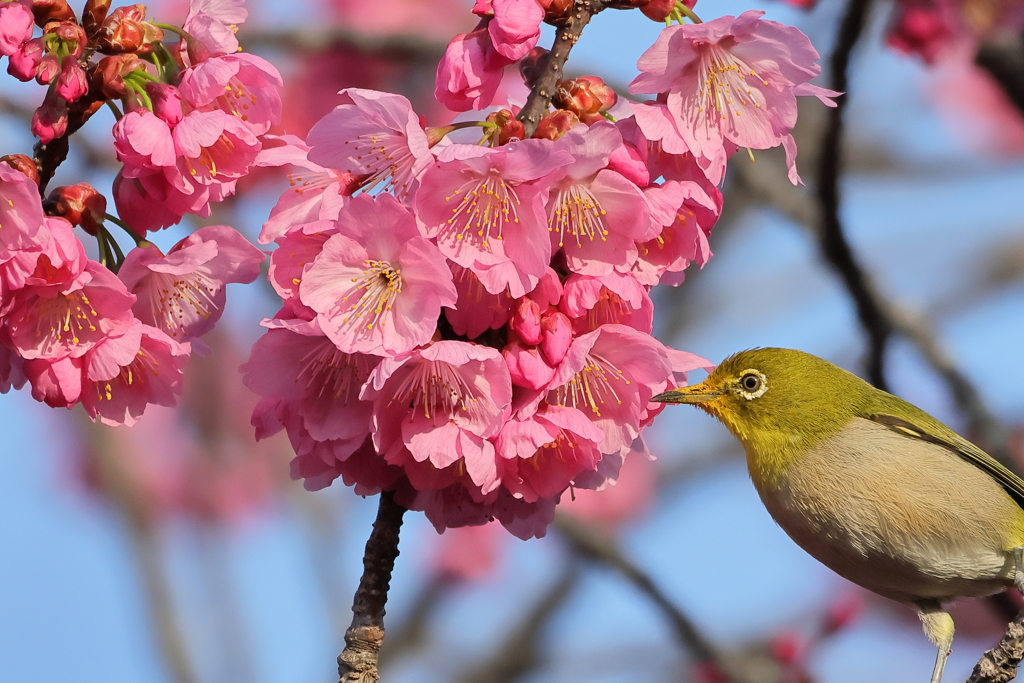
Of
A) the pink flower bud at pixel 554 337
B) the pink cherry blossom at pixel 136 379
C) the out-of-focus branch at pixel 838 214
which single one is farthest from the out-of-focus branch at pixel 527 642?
the pink flower bud at pixel 554 337

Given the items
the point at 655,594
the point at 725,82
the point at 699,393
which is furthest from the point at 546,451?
the point at 655,594

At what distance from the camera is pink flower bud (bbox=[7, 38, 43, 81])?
6.60ft

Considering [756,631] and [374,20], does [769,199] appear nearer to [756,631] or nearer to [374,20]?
[374,20]

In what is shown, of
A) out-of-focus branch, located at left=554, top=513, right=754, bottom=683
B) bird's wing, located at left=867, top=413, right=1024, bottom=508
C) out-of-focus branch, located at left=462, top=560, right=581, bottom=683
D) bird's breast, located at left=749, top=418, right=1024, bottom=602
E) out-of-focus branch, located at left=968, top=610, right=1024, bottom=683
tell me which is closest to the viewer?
out-of-focus branch, located at left=968, top=610, right=1024, bottom=683

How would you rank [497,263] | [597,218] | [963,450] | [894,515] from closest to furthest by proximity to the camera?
[497,263] < [597,218] < [894,515] < [963,450]

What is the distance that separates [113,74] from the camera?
2.12 m

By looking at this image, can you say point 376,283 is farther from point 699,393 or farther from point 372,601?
point 699,393

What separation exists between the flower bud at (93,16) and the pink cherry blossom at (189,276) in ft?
1.56

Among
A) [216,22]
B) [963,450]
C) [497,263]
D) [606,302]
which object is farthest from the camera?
[963,450]

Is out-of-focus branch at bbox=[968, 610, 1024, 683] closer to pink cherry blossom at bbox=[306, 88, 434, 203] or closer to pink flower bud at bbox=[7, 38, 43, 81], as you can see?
pink cherry blossom at bbox=[306, 88, 434, 203]

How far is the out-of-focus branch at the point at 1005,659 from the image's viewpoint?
2549 millimetres

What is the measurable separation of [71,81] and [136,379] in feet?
2.33

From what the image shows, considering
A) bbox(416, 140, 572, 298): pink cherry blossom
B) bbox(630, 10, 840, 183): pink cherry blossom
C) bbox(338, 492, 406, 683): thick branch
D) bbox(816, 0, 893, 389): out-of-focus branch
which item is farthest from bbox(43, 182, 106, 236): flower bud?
bbox(816, 0, 893, 389): out-of-focus branch

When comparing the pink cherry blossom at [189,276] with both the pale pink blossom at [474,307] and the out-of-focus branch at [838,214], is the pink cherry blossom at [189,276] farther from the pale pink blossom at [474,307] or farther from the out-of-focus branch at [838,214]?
the out-of-focus branch at [838,214]
